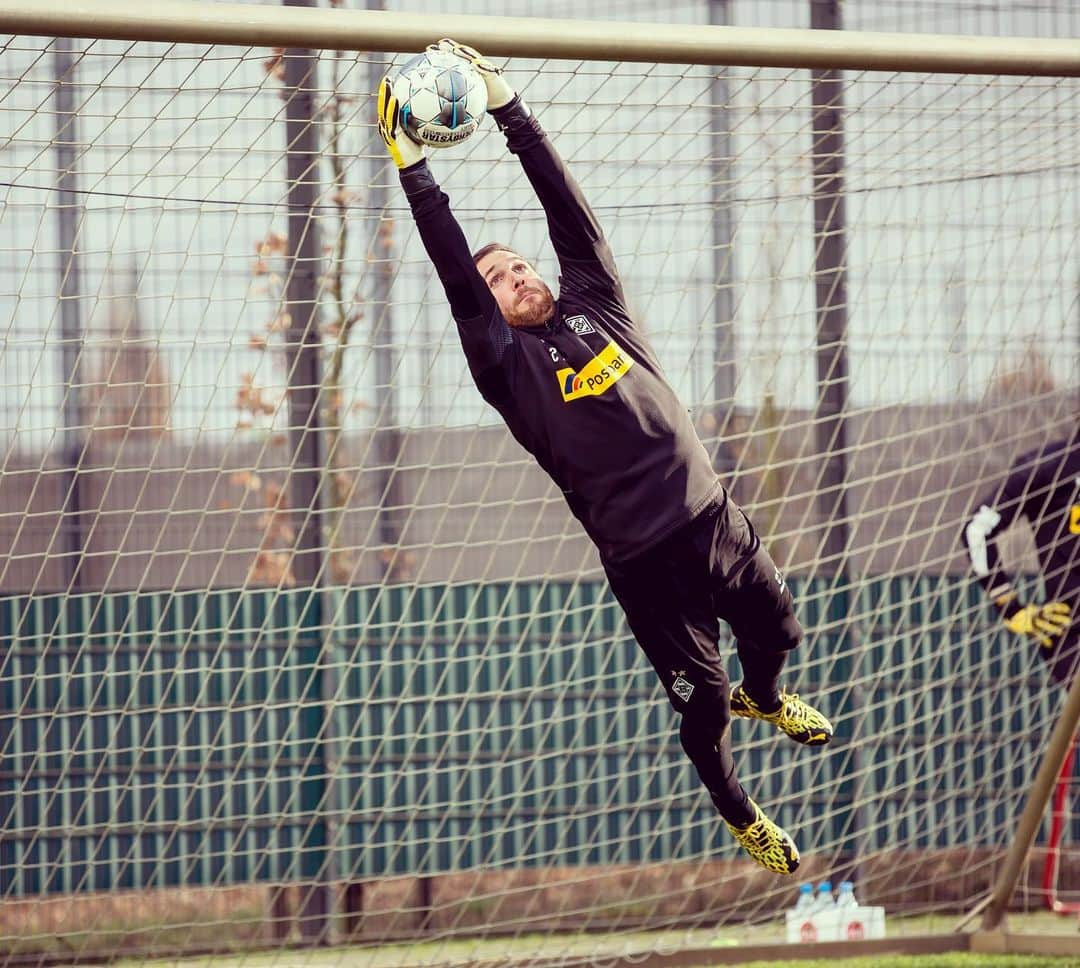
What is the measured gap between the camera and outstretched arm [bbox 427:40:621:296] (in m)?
3.40

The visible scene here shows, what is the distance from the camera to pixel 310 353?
5.62 m

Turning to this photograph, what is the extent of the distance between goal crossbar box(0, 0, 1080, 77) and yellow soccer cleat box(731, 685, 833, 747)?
172 cm

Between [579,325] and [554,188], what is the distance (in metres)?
0.35

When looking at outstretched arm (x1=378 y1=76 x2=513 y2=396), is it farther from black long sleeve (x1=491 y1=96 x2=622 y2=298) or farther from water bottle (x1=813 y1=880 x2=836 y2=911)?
water bottle (x1=813 y1=880 x2=836 y2=911)

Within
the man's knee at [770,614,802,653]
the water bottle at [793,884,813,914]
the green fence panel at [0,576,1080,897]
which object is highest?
the man's knee at [770,614,802,653]

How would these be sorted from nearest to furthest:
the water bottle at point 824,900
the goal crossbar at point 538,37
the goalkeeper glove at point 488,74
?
the goalkeeper glove at point 488,74, the goal crossbar at point 538,37, the water bottle at point 824,900

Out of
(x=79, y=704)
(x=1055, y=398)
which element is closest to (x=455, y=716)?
(x=79, y=704)

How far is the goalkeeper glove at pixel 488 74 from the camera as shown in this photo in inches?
131

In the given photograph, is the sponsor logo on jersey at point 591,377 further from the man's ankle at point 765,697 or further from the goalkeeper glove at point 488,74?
the man's ankle at point 765,697

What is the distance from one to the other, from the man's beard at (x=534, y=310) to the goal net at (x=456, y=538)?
1.50m

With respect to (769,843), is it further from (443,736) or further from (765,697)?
(443,736)

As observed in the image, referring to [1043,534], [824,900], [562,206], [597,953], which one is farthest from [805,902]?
[562,206]

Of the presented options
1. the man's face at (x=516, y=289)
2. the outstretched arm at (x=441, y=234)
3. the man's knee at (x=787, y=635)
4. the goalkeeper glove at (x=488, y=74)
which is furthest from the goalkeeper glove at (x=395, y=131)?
the man's knee at (x=787, y=635)

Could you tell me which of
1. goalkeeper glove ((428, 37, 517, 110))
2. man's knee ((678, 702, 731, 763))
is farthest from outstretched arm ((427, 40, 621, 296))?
man's knee ((678, 702, 731, 763))
